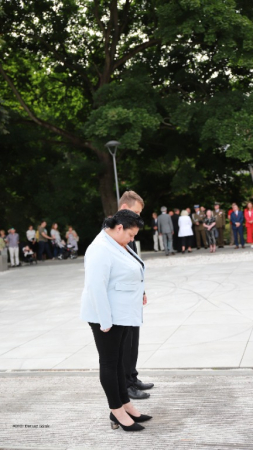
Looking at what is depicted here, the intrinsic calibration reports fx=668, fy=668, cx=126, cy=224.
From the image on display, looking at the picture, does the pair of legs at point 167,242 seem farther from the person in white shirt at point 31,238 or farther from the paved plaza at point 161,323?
the person in white shirt at point 31,238

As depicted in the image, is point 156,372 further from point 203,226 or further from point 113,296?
point 203,226

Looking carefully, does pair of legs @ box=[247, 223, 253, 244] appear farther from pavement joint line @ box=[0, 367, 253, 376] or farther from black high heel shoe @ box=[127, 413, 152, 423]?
black high heel shoe @ box=[127, 413, 152, 423]

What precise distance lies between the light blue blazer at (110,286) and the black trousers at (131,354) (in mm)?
778

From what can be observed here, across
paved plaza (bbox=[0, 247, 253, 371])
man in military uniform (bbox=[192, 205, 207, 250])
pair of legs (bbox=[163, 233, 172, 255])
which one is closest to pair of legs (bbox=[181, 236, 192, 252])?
pair of legs (bbox=[163, 233, 172, 255])

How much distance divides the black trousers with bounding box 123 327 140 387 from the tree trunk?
77.5ft

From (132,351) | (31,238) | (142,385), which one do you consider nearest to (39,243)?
(31,238)

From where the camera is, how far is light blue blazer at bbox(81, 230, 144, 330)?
499 cm

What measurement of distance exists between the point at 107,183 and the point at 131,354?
24254 millimetres

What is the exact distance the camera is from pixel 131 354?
6145mm

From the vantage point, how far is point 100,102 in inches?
1032

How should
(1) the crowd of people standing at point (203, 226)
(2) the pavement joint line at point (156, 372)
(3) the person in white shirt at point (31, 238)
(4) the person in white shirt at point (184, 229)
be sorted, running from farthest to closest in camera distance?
1. (3) the person in white shirt at point (31, 238)
2. (4) the person in white shirt at point (184, 229)
3. (1) the crowd of people standing at point (203, 226)
4. (2) the pavement joint line at point (156, 372)

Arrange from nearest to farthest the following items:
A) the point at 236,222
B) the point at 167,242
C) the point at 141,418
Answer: the point at 141,418 < the point at 236,222 < the point at 167,242

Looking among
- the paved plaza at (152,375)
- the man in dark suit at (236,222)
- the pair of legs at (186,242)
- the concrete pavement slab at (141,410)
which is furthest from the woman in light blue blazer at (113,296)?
the pair of legs at (186,242)

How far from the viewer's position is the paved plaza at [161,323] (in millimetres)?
7617
